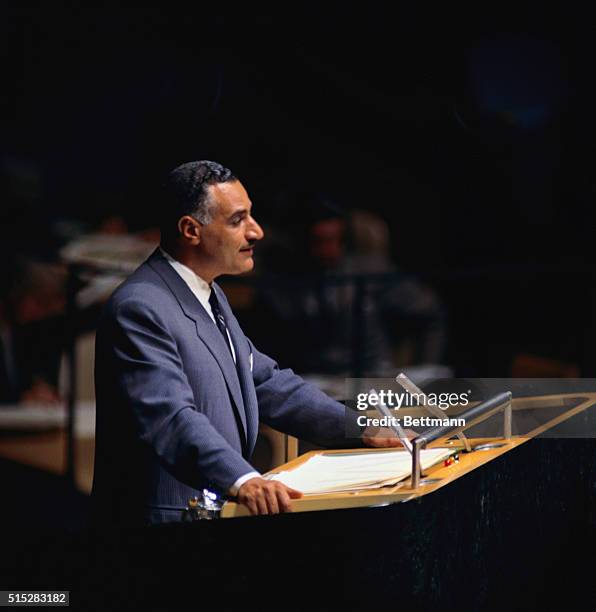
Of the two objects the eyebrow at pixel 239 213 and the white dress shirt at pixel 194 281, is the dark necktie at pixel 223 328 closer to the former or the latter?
the white dress shirt at pixel 194 281

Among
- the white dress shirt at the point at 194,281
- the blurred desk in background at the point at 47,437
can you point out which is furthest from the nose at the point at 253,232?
the blurred desk in background at the point at 47,437

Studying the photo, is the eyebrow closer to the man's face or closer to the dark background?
the man's face

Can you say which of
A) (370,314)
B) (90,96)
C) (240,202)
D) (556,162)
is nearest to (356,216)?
(370,314)

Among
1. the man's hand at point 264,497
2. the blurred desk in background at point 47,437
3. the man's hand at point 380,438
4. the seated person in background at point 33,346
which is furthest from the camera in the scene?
the seated person in background at point 33,346

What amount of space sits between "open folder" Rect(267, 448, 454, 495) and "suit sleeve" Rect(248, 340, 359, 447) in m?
0.05

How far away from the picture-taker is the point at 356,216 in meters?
5.05

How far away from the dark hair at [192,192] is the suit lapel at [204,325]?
72 mm

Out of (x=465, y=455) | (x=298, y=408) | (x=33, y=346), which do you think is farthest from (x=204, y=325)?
(x=33, y=346)

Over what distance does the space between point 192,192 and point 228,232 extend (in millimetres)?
98

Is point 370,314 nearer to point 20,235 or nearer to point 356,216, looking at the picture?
point 356,216

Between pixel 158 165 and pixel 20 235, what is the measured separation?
67 centimetres

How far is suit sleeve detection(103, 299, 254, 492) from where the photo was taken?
1938mm

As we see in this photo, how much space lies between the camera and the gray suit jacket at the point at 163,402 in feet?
6.47

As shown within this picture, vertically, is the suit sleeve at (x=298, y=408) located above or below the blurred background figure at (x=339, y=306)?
below
